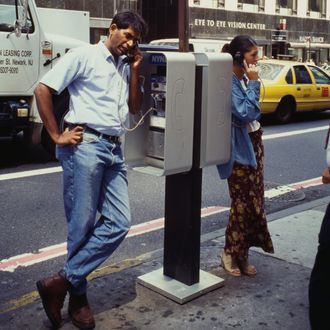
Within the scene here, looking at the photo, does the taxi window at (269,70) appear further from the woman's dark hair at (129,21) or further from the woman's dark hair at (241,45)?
the woman's dark hair at (129,21)

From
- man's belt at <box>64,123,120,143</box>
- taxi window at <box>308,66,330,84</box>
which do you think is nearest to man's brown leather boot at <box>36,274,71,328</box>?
man's belt at <box>64,123,120,143</box>

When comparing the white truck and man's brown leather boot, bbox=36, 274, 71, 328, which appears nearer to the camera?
man's brown leather boot, bbox=36, 274, 71, 328

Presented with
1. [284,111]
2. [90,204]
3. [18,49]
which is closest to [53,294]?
[90,204]

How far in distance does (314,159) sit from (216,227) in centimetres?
431

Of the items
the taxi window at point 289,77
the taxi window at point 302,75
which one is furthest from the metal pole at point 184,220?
the taxi window at point 302,75

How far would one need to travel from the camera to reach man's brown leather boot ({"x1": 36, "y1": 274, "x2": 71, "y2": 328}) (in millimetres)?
3480

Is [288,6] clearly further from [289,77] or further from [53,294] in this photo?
[53,294]

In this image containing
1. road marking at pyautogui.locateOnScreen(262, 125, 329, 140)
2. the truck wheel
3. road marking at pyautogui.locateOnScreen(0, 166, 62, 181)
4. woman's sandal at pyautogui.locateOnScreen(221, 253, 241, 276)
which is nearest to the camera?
woman's sandal at pyautogui.locateOnScreen(221, 253, 241, 276)

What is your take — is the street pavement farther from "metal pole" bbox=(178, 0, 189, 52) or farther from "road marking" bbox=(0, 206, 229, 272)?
"metal pole" bbox=(178, 0, 189, 52)

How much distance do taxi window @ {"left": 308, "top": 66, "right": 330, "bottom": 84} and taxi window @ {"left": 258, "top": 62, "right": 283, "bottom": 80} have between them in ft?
4.45

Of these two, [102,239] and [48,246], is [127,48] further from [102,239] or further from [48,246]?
[48,246]

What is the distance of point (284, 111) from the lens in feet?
46.5

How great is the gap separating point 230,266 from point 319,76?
1179 cm

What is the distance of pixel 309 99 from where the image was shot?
Result: 14.7 meters
